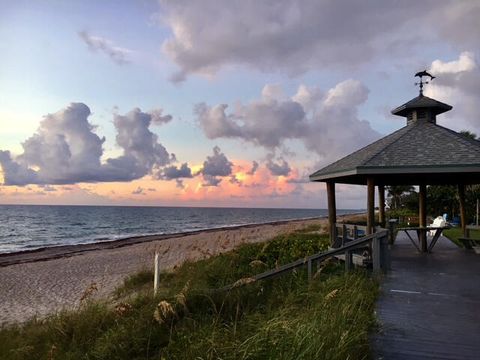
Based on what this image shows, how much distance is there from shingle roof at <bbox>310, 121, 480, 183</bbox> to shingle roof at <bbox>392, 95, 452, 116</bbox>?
2.31ft

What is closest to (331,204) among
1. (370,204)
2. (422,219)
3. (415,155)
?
(370,204)

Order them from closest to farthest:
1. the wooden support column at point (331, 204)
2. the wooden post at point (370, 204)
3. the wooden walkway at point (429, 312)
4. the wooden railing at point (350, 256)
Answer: the wooden walkway at point (429, 312) < the wooden railing at point (350, 256) < the wooden post at point (370, 204) < the wooden support column at point (331, 204)

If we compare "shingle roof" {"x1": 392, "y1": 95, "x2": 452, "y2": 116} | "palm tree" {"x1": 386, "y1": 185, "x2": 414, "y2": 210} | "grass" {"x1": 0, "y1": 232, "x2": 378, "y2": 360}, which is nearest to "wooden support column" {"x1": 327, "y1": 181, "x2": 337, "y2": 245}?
"shingle roof" {"x1": 392, "y1": 95, "x2": 452, "y2": 116}

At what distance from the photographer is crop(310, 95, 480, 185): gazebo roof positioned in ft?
31.2

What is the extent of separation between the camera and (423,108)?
12641 mm

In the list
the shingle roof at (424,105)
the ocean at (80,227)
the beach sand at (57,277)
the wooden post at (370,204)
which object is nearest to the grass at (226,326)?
the beach sand at (57,277)

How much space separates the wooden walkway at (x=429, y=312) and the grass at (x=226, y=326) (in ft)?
0.83

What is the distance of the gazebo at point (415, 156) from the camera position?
31.4ft

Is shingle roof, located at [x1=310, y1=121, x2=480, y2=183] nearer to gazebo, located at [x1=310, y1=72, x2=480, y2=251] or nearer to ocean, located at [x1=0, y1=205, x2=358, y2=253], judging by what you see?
gazebo, located at [x1=310, y1=72, x2=480, y2=251]

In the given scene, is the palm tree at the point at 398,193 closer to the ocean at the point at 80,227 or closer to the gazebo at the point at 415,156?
the ocean at the point at 80,227

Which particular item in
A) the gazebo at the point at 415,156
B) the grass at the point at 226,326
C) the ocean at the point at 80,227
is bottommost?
the ocean at the point at 80,227

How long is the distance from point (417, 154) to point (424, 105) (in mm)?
3017

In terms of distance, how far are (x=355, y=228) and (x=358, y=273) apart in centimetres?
267

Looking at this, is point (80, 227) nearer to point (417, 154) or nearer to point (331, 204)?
point (331, 204)
